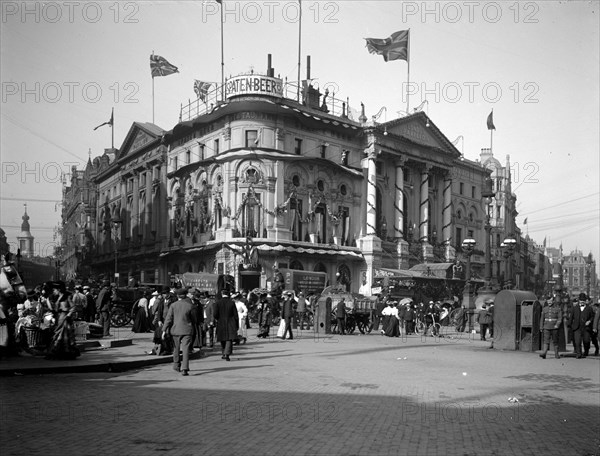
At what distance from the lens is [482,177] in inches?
2950

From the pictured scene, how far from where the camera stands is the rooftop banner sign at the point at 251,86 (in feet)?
162

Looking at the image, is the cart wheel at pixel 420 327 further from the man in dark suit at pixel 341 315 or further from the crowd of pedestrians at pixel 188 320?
the man in dark suit at pixel 341 315

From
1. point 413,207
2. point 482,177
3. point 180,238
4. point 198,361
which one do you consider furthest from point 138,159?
point 198,361

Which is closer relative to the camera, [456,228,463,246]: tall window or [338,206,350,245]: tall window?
[338,206,350,245]: tall window

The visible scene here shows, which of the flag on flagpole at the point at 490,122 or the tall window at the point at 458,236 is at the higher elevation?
the flag on flagpole at the point at 490,122

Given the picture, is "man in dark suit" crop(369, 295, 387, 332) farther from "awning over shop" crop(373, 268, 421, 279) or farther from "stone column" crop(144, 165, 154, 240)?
"stone column" crop(144, 165, 154, 240)

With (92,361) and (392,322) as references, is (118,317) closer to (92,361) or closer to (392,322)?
(392,322)

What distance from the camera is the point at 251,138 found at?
49688 millimetres

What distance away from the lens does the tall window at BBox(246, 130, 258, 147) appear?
4949 centimetres

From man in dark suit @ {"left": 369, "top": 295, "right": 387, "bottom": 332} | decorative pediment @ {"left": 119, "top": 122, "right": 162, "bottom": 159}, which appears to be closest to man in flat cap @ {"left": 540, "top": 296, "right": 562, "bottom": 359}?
man in dark suit @ {"left": 369, "top": 295, "right": 387, "bottom": 332}

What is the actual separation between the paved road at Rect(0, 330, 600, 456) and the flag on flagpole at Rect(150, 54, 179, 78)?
4046 centimetres

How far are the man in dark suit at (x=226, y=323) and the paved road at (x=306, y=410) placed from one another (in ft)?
1.87

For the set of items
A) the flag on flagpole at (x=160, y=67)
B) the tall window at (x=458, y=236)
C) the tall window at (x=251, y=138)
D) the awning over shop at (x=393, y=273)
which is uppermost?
the flag on flagpole at (x=160, y=67)

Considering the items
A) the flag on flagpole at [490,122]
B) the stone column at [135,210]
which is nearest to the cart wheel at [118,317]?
the stone column at [135,210]
